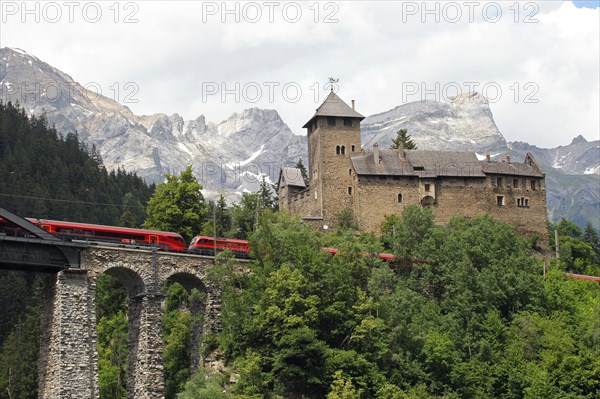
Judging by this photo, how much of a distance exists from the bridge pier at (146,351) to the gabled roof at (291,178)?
37.6 metres

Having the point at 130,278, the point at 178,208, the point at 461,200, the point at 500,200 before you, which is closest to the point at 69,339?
the point at 130,278

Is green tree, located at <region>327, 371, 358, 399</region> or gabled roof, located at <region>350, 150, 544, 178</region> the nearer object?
green tree, located at <region>327, 371, 358, 399</region>

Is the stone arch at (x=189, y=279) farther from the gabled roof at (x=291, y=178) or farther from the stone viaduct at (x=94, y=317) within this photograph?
the gabled roof at (x=291, y=178)

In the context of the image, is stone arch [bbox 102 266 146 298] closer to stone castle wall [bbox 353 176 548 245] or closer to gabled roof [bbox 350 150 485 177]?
stone castle wall [bbox 353 176 548 245]

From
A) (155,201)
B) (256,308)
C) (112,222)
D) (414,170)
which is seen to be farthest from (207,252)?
(112,222)

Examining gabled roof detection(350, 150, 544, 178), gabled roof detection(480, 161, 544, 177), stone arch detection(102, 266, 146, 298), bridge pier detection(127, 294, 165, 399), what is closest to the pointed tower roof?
gabled roof detection(350, 150, 544, 178)

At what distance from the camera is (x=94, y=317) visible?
50.5 metres

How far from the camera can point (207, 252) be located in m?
59.4

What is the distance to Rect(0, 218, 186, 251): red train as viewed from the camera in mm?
52569

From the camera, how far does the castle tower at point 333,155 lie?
81.9 metres

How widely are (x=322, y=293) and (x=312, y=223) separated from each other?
975 inches

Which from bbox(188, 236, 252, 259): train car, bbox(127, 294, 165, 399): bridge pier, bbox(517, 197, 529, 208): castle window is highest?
bbox(517, 197, 529, 208): castle window

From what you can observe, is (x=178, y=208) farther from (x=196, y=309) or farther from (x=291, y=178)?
(x=291, y=178)

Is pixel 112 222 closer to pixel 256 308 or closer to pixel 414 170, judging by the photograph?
pixel 414 170
